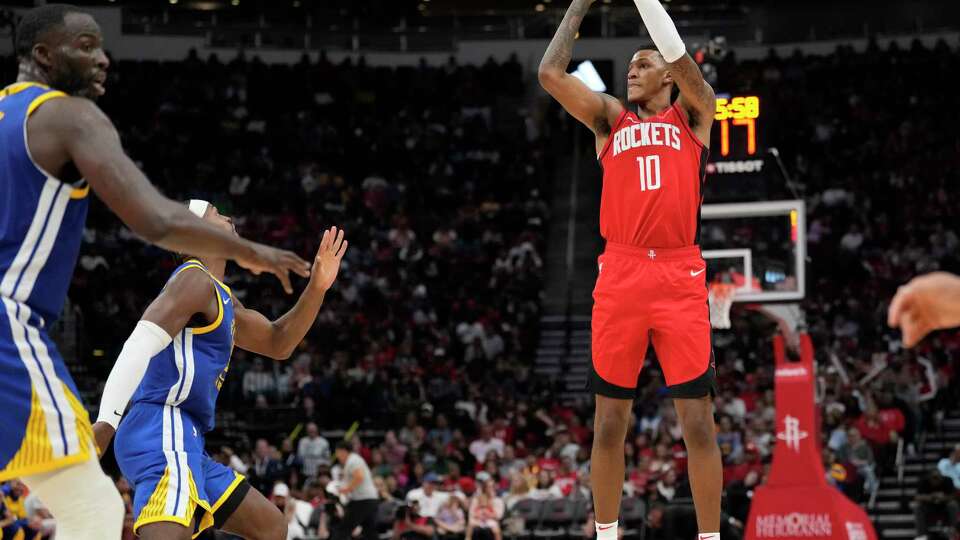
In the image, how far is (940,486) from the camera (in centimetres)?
1598

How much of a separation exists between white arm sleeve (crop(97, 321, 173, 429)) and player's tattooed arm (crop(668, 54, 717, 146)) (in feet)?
9.44

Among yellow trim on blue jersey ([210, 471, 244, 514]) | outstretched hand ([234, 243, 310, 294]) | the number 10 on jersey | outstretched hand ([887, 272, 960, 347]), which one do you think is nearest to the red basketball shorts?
the number 10 on jersey

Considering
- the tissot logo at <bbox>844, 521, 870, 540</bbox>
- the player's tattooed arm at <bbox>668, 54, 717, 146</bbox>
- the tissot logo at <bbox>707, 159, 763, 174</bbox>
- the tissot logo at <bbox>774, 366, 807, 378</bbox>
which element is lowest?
the tissot logo at <bbox>844, 521, 870, 540</bbox>

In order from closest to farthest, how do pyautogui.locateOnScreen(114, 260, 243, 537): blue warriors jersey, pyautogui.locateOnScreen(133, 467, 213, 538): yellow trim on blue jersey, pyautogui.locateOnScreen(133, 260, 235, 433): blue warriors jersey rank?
1. pyautogui.locateOnScreen(133, 467, 213, 538): yellow trim on blue jersey
2. pyautogui.locateOnScreen(114, 260, 243, 537): blue warriors jersey
3. pyautogui.locateOnScreen(133, 260, 235, 433): blue warriors jersey

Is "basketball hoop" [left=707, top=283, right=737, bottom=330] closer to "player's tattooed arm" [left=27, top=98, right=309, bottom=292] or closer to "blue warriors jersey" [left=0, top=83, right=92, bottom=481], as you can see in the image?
"player's tattooed arm" [left=27, top=98, right=309, bottom=292]

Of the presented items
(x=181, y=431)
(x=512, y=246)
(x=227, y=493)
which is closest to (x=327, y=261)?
(x=181, y=431)

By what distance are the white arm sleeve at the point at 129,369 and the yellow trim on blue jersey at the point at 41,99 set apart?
65.4 inches

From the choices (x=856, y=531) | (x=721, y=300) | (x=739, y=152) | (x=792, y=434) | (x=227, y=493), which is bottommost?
(x=856, y=531)

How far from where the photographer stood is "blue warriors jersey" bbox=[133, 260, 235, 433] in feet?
20.1

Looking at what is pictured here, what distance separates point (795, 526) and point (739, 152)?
468cm

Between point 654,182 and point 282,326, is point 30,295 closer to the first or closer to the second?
point 282,326

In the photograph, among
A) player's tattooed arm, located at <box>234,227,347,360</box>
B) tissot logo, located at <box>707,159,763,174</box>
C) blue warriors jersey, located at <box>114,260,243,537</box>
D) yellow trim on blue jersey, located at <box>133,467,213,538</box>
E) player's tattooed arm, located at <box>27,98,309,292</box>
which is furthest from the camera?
tissot logo, located at <box>707,159,763,174</box>

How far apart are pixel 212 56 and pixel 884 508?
1858cm

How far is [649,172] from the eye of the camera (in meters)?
6.72
